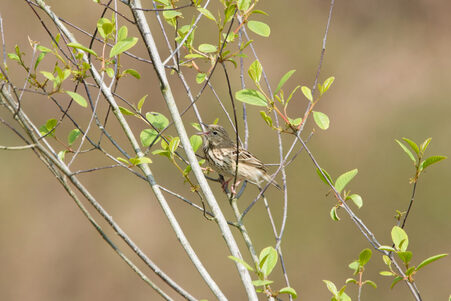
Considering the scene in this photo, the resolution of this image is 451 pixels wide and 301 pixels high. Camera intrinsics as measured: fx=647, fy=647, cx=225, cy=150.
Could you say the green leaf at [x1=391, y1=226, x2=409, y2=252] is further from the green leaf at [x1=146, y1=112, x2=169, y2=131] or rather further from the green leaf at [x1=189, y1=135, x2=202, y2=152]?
the green leaf at [x1=146, y1=112, x2=169, y2=131]

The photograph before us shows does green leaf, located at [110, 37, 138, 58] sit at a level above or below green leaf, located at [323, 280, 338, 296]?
above

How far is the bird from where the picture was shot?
5.95 meters

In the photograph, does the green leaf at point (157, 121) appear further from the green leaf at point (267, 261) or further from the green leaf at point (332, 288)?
the green leaf at point (332, 288)

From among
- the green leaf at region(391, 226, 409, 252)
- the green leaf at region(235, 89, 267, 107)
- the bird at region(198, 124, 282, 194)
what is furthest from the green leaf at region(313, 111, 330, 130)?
the bird at region(198, 124, 282, 194)

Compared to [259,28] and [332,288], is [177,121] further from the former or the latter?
[332,288]

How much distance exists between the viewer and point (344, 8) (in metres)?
13.0

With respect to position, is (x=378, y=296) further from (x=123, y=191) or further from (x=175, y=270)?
(x=123, y=191)

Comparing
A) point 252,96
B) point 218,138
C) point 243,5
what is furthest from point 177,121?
point 218,138

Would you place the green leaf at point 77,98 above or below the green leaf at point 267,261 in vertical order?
above

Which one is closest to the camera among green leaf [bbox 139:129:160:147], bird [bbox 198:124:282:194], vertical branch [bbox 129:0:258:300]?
vertical branch [bbox 129:0:258:300]

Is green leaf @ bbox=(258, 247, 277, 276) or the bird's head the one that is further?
the bird's head

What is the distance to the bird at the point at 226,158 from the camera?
595cm

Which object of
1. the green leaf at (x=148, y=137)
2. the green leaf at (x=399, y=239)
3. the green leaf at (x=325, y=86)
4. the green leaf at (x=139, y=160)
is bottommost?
the green leaf at (x=399, y=239)

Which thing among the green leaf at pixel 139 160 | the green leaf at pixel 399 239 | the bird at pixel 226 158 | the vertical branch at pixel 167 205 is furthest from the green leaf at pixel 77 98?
the bird at pixel 226 158
